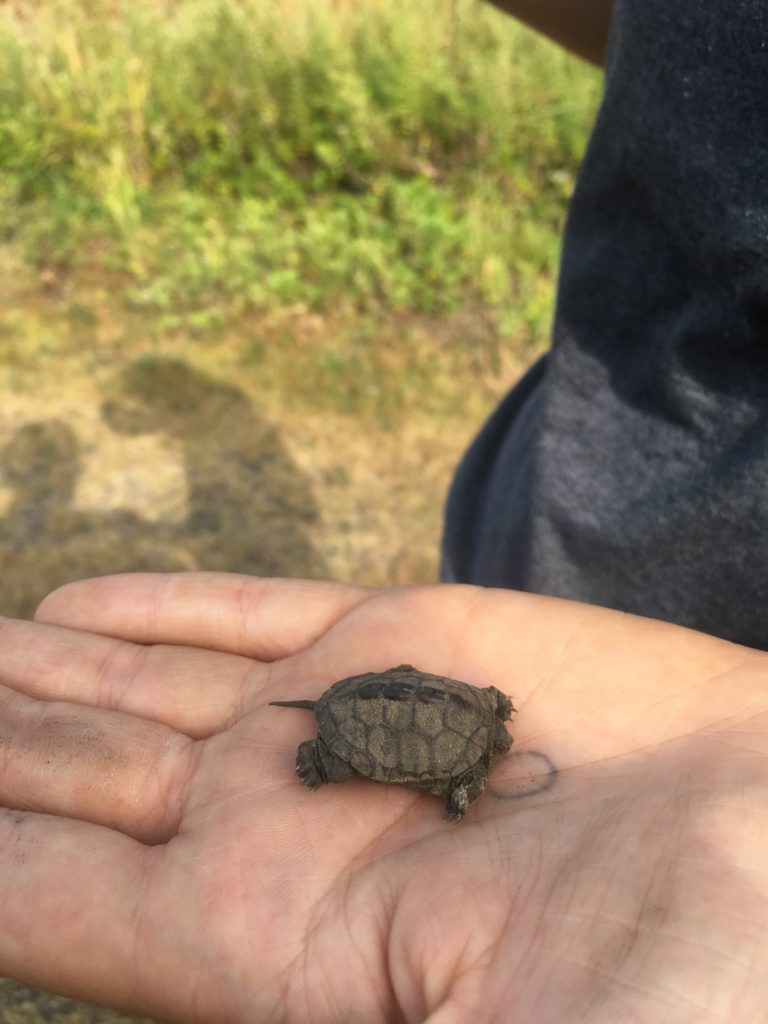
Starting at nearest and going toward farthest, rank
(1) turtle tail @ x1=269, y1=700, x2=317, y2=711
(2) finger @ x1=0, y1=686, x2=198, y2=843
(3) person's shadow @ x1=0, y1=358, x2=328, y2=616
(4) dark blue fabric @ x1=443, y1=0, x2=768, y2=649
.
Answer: (4) dark blue fabric @ x1=443, y1=0, x2=768, y2=649
(2) finger @ x1=0, y1=686, x2=198, y2=843
(1) turtle tail @ x1=269, y1=700, x2=317, y2=711
(3) person's shadow @ x1=0, y1=358, x2=328, y2=616

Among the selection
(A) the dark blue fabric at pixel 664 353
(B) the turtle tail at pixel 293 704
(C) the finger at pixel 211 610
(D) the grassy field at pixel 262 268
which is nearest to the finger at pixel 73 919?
(B) the turtle tail at pixel 293 704

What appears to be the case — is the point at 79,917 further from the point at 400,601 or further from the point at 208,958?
the point at 400,601

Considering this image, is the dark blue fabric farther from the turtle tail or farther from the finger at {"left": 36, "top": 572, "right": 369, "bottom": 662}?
the turtle tail

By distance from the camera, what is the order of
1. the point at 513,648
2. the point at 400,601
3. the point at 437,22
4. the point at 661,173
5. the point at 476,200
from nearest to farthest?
the point at 661,173 → the point at 513,648 → the point at 400,601 → the point at 476,200 → the point at 437,22

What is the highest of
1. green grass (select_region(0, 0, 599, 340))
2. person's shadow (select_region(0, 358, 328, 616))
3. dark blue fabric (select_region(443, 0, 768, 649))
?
dark blue fabric (select_region(443, 0, 768, 649))

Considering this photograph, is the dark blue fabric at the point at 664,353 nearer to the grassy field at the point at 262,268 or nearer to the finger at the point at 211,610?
the finger at the point at 211,610

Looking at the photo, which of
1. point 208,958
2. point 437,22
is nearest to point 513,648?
point 208,958

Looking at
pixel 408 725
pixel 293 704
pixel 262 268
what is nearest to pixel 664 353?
pixel 408 725

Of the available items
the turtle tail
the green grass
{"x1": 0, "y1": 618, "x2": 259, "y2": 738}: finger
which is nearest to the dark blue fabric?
the turtle tail

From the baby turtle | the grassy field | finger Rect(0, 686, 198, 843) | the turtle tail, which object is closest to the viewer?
finger Rect(0, 686, 198, 843)
